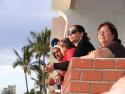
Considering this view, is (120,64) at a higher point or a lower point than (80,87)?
higher

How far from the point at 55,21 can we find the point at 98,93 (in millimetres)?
7950

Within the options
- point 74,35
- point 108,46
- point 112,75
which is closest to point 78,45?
point 74,35

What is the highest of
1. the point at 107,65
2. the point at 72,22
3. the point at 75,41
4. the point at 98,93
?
the point at 72,22

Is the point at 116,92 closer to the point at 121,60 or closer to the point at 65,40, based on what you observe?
the point at 121,60

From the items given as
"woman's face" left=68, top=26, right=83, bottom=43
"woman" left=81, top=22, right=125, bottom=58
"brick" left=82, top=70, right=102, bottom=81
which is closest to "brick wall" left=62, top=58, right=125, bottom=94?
"brick" left=82, top=70, right=102, bottom=81

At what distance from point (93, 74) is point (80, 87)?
17 centimetres

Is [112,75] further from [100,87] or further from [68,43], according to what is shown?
[68,43]

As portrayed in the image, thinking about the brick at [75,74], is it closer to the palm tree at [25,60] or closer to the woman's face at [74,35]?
the woman's face at [74,35]

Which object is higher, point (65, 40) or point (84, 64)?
point (65, 40)

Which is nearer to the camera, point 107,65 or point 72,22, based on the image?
point 107,65

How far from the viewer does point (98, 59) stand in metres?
4.00

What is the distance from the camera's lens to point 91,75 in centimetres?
396

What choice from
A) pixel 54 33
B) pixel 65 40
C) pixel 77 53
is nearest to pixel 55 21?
pixel 54 33

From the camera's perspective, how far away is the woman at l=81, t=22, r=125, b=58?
13.5 ft
